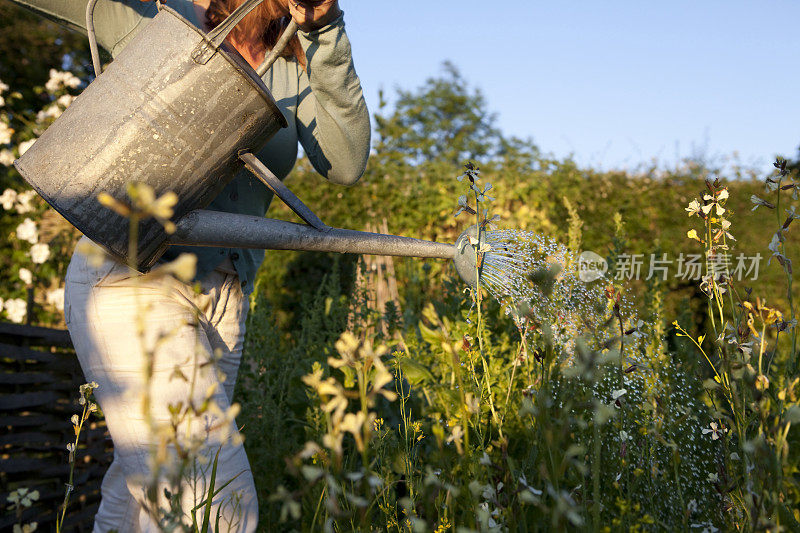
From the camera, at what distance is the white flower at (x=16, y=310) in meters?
3.66

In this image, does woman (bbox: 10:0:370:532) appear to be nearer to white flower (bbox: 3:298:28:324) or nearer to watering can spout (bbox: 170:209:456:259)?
watering can spout (bbox: 170:209:456:259)

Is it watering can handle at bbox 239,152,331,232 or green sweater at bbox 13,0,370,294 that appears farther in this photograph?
green sweater at bbox 13,0,370,294

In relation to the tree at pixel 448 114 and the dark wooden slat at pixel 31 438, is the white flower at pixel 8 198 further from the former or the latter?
the tree at pixel 448 114

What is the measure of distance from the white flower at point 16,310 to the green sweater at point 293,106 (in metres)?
2.52

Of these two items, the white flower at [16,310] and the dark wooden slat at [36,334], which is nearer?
the dark wooden slat at [36,334]

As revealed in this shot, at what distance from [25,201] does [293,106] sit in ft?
10.1

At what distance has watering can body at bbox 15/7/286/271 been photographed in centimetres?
125

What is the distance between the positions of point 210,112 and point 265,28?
26.6 inches

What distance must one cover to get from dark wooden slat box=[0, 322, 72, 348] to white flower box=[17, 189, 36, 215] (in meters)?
1.54

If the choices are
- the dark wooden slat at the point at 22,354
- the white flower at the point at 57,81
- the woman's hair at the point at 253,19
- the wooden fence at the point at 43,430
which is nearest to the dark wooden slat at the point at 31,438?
the wooden fence at the point at 43,430

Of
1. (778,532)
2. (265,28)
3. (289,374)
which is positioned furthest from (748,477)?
(289,374)

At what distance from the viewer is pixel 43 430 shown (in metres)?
2.83

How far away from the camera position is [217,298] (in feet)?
5.90

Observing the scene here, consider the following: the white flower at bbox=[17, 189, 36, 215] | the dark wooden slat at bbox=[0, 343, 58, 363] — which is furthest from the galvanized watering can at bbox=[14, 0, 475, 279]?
the white flower at bbox=[17, 189, 36, 215]
